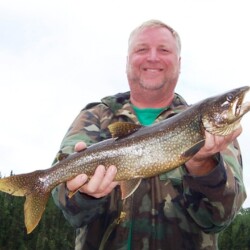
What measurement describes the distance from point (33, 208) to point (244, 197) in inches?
92.0

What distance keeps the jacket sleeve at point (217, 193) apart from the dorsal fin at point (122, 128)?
771 mm

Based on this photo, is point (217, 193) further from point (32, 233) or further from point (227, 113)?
point (32, 233)

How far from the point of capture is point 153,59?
7.01 metres

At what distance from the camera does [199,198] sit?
5953 millimetres

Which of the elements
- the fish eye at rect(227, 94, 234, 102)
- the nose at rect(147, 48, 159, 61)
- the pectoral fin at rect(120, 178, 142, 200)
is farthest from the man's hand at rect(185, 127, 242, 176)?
the nose at rect(147, 48, 159, 61)

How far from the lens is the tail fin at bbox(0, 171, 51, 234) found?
580 centimetres

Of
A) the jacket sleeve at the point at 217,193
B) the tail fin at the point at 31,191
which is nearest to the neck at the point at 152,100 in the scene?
the jacket sleeve at the point at 217,193

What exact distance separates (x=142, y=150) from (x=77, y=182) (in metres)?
0.75

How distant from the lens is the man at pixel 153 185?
5.67 metres

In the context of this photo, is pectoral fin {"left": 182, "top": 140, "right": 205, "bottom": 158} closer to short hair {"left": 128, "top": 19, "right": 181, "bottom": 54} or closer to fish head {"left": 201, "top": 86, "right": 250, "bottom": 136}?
fish head {"left": 201, "top": 86, "right": 250, "bottom": 136}

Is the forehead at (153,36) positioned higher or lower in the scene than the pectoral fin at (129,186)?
higher

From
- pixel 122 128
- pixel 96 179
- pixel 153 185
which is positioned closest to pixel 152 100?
pixel 153 185

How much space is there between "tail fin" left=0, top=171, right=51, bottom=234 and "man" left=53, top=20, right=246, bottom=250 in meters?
0.31

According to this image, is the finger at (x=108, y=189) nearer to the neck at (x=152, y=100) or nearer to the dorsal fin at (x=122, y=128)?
the dorsal fin at (x=122, y=128)
